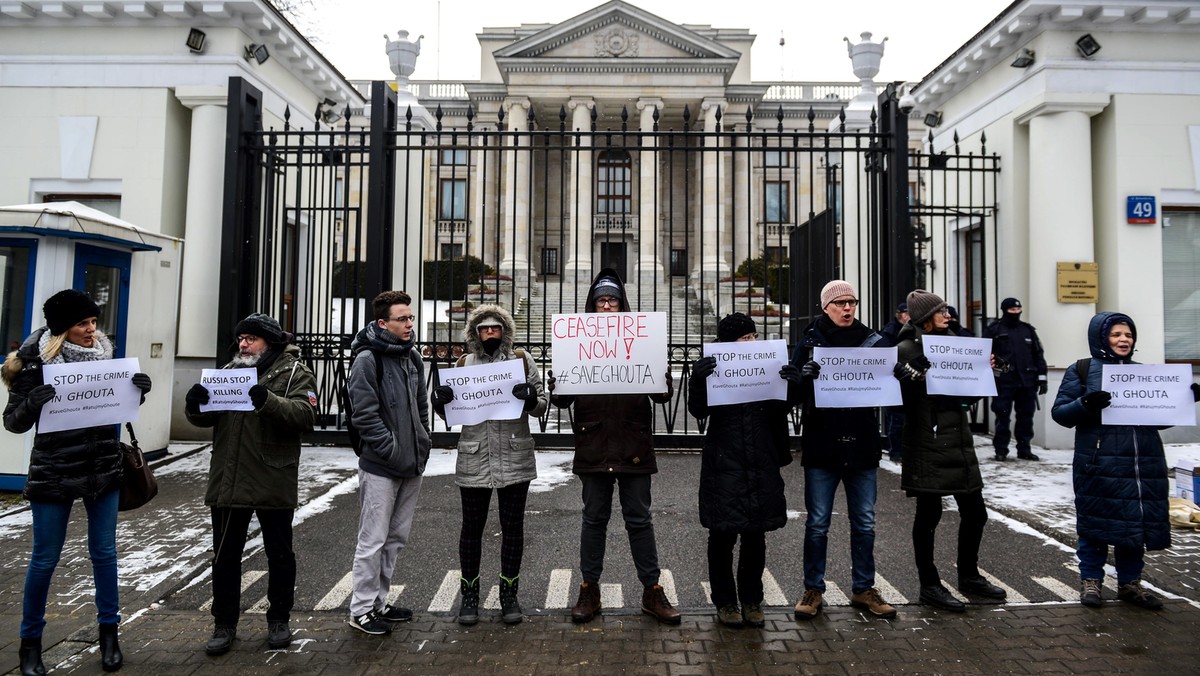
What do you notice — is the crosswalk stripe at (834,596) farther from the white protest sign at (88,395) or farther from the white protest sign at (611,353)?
the white protest sign at (88,395)

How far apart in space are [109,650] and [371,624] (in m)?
1.32

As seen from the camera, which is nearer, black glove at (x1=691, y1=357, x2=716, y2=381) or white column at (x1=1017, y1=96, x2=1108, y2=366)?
black glove at (x1=691, y1=357, x2=716, y2=381)

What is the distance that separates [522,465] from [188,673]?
6.73ft

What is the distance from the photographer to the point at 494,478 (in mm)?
4371

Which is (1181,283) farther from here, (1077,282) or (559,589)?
(559,589)

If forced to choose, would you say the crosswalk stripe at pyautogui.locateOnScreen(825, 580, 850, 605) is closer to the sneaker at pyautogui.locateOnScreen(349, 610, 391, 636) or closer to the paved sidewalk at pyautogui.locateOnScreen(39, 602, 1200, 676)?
the paved sidewalk at pyautogui.locateOnScreen(39, 602, 1200, 676)

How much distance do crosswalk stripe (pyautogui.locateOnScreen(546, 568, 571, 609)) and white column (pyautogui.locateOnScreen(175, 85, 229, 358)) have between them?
7.36m

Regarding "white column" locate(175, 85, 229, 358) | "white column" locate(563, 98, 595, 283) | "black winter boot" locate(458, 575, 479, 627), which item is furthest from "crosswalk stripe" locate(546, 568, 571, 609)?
"white column" locate(563, 98, 595, 283)

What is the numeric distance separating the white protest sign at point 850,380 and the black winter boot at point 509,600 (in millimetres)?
2210

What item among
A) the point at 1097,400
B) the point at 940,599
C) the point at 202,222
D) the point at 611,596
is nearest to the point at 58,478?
the point at 611,596

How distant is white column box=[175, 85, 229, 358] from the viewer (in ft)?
33.1

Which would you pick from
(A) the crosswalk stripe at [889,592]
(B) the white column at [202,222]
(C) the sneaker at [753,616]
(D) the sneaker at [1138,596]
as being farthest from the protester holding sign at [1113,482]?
(B) the white column at [202,222]

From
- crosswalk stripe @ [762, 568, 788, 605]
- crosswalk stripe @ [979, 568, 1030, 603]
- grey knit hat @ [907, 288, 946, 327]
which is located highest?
grey knit hat @ [907, 288, 946, 327]

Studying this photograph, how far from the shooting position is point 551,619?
4379 millimetres
